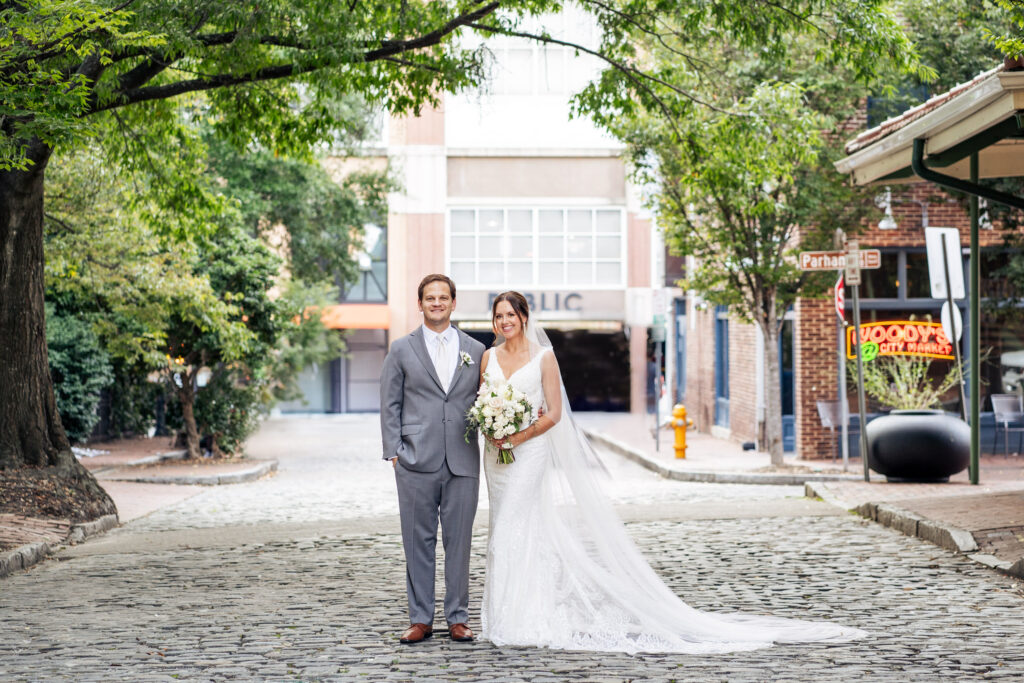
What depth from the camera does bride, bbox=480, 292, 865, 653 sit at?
6.94 meters

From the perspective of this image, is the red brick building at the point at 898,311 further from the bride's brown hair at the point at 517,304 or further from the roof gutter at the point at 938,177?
the bride's brown hair at the point at 517,304

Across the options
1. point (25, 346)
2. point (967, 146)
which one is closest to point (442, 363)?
point (967, 146)

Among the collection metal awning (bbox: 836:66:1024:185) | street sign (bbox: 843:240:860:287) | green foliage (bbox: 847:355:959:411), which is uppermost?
metal awning (bbox: 836:66:1024:185)

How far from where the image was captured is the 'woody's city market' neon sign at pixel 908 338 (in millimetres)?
21031

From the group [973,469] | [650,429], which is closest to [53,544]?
[973,469]

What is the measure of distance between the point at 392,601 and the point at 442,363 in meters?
2.03

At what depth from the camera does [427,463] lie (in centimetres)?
697

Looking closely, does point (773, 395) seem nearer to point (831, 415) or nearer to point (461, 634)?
point (831, 415)

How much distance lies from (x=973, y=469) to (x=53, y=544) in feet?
31.2

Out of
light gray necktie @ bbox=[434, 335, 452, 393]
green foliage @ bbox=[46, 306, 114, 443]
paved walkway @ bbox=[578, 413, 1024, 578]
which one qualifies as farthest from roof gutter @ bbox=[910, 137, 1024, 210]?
green foliage @ bbox=[46, 306, 114, 443]

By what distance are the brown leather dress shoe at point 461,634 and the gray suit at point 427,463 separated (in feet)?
0.13

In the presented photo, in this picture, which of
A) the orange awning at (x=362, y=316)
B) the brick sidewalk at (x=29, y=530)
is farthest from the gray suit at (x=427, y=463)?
the orange awning at (x=362, y=316)

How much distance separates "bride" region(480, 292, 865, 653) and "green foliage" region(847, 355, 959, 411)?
396 inches

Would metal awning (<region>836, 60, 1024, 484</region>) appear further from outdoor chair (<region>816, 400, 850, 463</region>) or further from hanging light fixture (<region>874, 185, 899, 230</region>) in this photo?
outdoor chair (<region>816, 400, 850, 463</region>)
